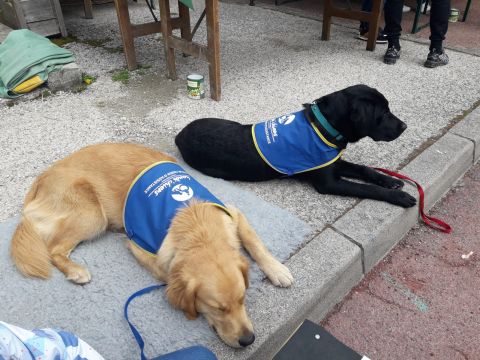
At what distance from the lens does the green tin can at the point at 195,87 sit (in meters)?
4.11

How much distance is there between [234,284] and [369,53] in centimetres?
462

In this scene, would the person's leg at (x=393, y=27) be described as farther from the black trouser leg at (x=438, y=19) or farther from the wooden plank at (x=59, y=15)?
the wooden plank at (x=59, y=15)

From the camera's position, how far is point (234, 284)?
1.72 meters

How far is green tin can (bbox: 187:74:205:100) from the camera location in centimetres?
411

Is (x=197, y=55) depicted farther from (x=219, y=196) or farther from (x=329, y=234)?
(x=329, y=234)

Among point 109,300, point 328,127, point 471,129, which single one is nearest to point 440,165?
point 471,129

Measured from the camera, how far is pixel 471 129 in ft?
11.5

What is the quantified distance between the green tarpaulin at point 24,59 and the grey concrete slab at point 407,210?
3.54m

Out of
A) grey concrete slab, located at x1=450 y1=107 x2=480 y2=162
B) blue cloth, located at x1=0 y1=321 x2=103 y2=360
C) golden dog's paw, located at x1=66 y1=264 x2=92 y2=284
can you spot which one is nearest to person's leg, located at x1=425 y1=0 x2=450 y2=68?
grey concrete slab, located at x1=450 y1=107 x2=480 y2=162

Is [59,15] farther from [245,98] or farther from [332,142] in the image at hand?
[332,142]

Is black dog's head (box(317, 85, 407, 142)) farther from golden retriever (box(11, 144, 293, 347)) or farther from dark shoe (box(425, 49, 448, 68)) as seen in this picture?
dark shoe (box(425, 49, 448, 68))

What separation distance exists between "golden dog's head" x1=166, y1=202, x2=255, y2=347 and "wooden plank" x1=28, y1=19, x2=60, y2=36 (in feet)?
17.0

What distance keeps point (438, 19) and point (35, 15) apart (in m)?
5.30

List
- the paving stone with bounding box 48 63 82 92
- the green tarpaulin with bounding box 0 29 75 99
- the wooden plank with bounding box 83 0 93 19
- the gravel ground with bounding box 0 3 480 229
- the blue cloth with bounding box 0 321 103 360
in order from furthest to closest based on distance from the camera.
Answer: the wooden plank with bounding box 83 0 93 19 < the paving stone with bounding box 48 63 82 92 < the green tarpaulin with bounding box 0 29 75 99 < the gravel ground with bounding box 0 3 480 229 < the blue cloth with bounding box 0 321 103 360
